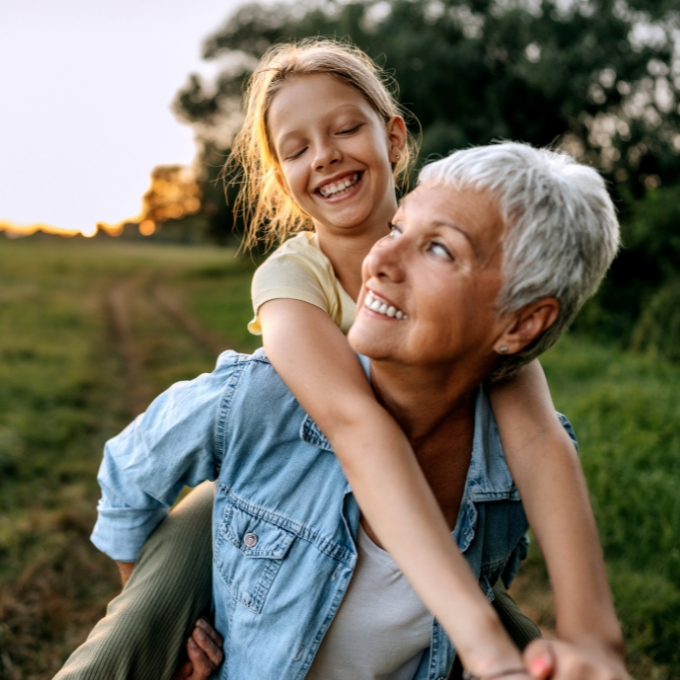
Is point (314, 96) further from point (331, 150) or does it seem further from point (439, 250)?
point (439, 250)

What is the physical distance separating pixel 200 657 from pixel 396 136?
183 cm

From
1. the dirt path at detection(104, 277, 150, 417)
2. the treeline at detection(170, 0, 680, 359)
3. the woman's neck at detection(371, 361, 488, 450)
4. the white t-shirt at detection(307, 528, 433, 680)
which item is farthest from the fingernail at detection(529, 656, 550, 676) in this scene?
the treeline at detection(170, 0, 680, 359)

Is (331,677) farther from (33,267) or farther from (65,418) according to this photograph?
(33,267)

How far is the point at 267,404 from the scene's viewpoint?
1.69 metres

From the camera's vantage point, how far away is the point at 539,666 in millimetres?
1294

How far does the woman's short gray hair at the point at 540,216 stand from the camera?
1462 millimetres

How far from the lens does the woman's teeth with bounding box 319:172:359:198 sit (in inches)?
86.9

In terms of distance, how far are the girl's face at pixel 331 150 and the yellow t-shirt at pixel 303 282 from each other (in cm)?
14

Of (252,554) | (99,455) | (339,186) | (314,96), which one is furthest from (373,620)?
(99,455)

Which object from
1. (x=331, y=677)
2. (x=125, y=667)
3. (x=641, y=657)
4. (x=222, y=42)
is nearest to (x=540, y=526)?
(x=331, y=677)

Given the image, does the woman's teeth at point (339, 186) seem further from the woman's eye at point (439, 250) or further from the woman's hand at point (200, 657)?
the woman's hand at point (200, 657)

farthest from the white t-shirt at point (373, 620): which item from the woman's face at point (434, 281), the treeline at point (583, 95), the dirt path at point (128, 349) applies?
the treeline at point (583, 95)

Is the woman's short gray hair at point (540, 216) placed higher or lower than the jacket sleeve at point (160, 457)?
higher

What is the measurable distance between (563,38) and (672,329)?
5.71 m
